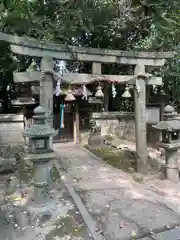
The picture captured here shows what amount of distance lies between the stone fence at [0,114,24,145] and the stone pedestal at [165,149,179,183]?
7024mm

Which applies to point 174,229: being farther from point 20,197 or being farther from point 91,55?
point 91,55

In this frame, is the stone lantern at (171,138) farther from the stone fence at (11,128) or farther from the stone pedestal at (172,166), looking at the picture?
the stone fence at (11,128)

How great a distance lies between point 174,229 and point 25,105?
909 centimetres

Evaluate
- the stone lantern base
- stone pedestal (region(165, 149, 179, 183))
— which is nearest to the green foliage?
stone pedestal (region(165, 149, 179, 183))

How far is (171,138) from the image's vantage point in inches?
227

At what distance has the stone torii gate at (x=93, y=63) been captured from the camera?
5.07 m

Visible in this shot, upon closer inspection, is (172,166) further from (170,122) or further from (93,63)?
(93,63)

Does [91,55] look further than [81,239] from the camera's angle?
Yes

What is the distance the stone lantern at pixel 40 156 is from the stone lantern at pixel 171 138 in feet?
9.40

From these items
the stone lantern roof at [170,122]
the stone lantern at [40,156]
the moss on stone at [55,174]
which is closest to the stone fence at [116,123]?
the moss on stone at [55,174]

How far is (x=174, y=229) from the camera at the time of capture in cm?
350

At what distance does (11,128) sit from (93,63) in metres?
6.49

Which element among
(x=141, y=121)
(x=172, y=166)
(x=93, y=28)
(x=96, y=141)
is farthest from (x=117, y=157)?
(x=93, y=28)

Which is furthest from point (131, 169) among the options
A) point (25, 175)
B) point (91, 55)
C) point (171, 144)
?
point (91, 55)
